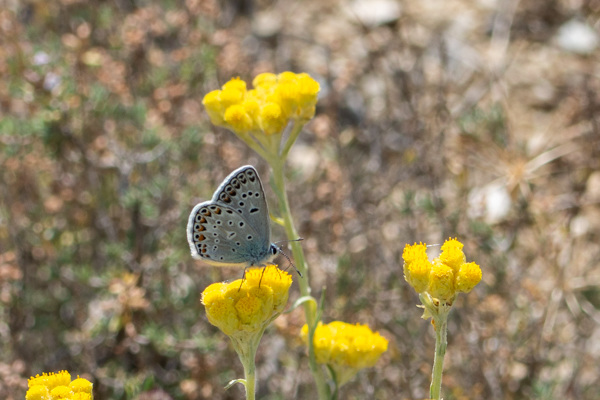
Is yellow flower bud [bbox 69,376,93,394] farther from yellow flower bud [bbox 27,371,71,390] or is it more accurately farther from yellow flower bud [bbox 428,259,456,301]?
yellow flower bud [bbox 428,259,456,301]

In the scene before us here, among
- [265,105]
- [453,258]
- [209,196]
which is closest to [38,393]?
[265,105]

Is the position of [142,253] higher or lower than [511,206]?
higher

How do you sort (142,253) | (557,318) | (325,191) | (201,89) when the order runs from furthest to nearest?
(201,89) → (557,318) → (325,191) → (142,253)

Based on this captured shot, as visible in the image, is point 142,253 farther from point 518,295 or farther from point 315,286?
point 518,295

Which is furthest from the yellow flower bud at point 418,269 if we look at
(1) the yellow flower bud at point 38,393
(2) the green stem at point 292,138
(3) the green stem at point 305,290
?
(1) the yellow flower bud at point 38,393

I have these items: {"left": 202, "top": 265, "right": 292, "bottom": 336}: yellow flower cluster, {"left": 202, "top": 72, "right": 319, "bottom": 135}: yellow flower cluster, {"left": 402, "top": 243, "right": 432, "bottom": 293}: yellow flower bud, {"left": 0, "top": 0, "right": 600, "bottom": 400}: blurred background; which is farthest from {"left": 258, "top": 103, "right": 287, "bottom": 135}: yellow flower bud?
{"left": 0, "top": 0, "right": 600, "bottom": 400}: blurred background

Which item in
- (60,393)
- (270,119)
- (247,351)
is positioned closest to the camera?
(60,393)

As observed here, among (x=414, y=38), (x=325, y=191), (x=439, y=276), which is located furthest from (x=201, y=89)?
(x=439, y=276)

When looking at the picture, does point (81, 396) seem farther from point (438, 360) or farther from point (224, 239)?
point (438, 360)
